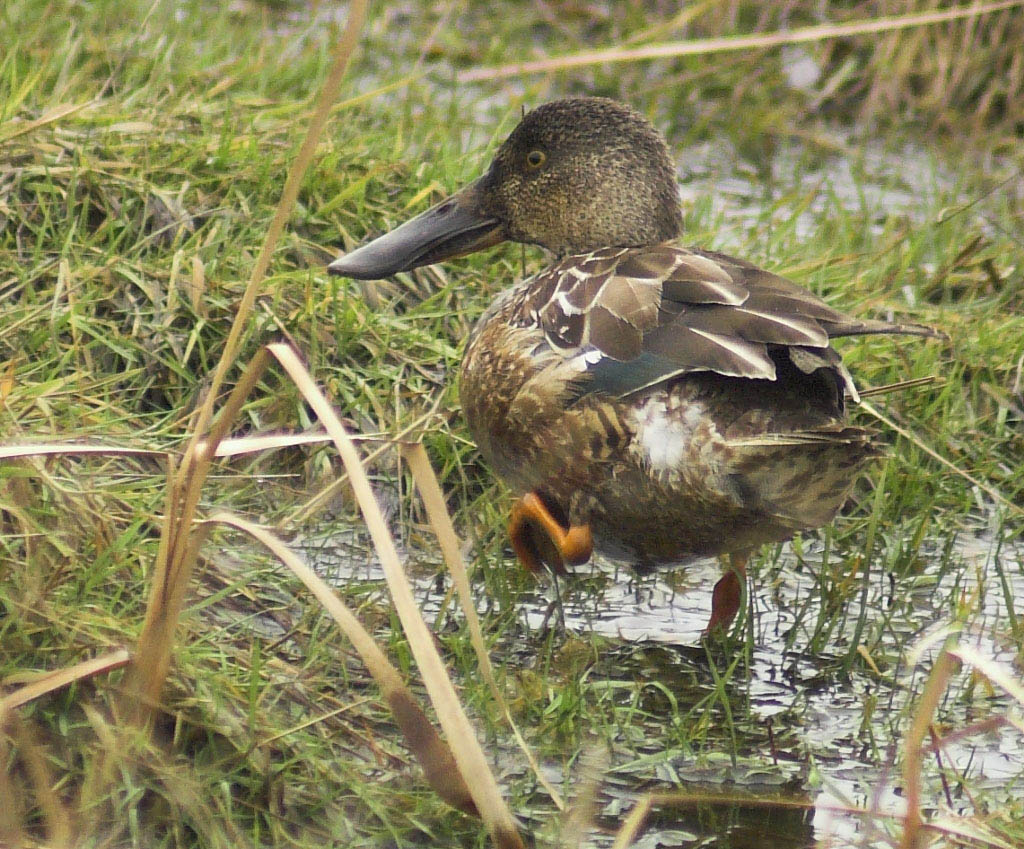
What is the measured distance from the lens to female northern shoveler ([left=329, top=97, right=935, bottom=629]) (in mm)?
3268

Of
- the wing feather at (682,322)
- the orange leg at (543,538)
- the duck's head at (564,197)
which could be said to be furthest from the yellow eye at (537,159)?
the orange leg at (543,538)

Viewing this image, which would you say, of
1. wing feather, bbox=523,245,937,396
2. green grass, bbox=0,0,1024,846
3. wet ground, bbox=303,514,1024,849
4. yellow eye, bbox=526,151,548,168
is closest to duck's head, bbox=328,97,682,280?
yellow eye, bbox=526,151,548,168

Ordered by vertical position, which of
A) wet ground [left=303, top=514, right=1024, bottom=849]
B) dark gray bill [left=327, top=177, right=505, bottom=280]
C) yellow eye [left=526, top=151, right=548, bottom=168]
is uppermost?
yellow eye [left=526, top=151, right=548, bottom=168]

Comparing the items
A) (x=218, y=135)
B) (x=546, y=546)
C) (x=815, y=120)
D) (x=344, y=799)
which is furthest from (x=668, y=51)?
(x=815, y=120)

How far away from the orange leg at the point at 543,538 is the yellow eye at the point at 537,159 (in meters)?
1.02

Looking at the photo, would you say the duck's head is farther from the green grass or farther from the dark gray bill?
the green grass

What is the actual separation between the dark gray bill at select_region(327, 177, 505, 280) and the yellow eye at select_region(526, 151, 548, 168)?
179 millimetres

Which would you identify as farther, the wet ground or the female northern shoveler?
the female northern shoveler

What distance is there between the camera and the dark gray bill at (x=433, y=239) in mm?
4227

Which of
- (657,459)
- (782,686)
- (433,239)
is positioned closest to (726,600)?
(782,686)

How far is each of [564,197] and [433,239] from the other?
0.37 meters

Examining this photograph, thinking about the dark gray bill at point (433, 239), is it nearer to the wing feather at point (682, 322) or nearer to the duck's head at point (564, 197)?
the duck's head at point (564, 197)

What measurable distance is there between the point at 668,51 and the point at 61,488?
1.73 m

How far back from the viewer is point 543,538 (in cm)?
371
